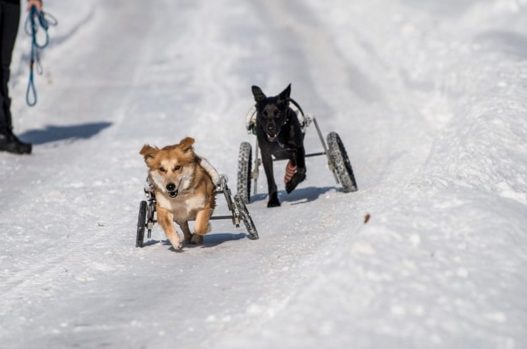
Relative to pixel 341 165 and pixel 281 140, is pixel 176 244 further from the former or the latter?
pixel 341 165

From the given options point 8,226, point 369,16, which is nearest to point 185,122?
point 8,226

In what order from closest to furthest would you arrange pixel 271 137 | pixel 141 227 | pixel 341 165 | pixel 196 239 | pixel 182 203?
pixel 182 203 < pixel 141 227 < pixel 196 239 < pixel 271 137 < pixel 341 165

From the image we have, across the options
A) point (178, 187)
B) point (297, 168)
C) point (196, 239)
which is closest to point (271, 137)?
point (297, 168)

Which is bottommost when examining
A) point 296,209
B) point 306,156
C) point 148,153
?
point 296,209

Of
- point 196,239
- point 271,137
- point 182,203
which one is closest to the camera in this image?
point 182,203

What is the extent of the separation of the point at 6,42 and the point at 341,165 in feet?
18.5

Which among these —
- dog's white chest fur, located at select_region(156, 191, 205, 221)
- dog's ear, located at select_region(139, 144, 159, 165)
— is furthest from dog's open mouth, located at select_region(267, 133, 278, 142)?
dog's ear, located at select_region(139, 144, 159, 165)

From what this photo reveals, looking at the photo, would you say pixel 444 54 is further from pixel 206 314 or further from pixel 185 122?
pixel 206 314

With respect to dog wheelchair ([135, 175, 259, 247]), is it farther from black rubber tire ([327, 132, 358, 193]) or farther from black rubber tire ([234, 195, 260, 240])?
black rubber tire ([327, 132, 358, 193])

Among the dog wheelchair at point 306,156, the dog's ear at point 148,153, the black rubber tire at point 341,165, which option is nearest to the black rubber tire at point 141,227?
the dog's ear at point 148,153

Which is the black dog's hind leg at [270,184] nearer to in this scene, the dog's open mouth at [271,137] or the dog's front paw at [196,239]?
the dog's open mouth at [271,137]

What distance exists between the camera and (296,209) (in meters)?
9.95

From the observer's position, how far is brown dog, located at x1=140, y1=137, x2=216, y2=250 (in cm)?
813

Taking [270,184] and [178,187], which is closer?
[178,187]
